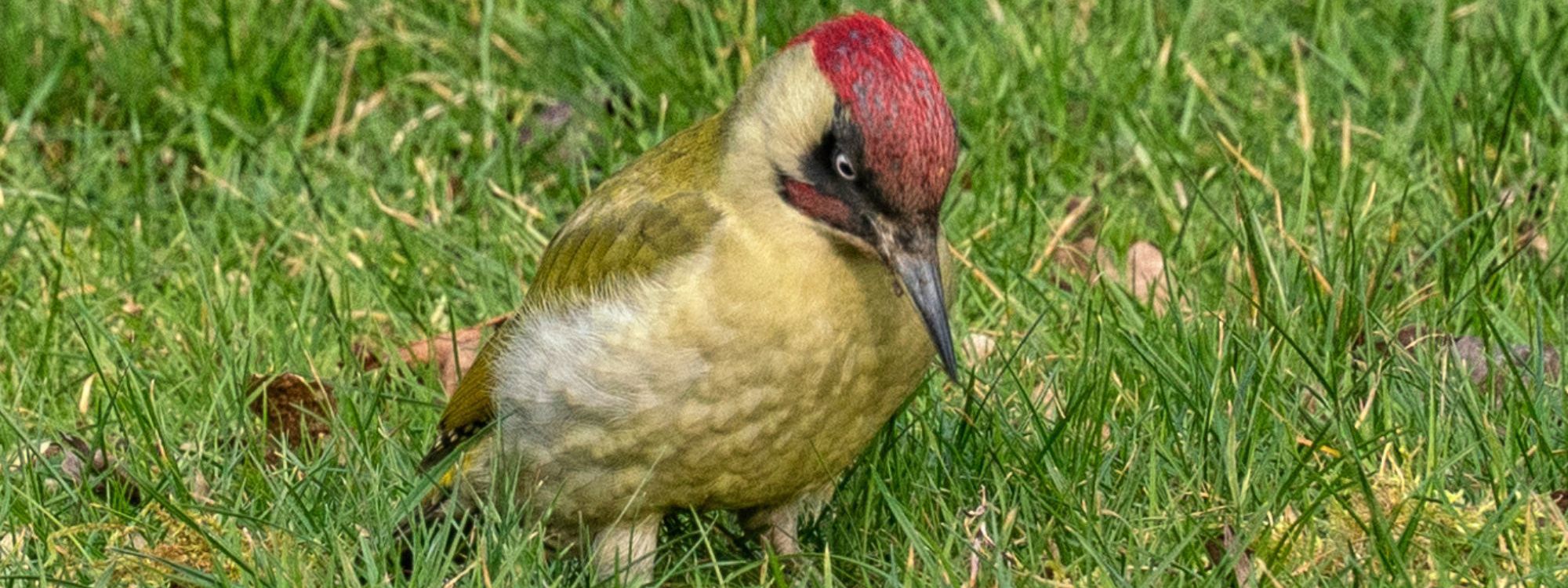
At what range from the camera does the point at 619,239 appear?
3.56m

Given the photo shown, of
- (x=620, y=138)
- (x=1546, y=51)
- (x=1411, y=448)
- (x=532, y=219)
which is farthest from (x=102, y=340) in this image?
(x=1546, y=51)

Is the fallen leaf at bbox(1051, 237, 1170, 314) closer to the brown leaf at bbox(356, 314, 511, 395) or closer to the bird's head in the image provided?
the brown leaf at bbox(356, 314, 511, 395)

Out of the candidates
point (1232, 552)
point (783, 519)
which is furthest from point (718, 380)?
point (1232, 552)

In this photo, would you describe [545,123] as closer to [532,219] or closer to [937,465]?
[532,219]

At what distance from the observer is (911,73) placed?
10.1ft

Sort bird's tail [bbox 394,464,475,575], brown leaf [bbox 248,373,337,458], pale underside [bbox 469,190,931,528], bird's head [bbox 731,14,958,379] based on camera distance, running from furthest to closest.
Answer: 1. brown leaf [bbox 248,373,337,458]
2. bird's tail [bbox 394,464,475,575]
3. pale underside [bbox 469,190,931,528]
4. bird's head [bbox 731,14,958,379]

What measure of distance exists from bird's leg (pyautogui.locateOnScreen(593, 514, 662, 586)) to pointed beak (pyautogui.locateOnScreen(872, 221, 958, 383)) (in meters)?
0.62

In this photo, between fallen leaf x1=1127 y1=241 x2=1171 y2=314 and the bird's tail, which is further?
fallen leaf x1=1127 y1=241 x2=1171 y2=314

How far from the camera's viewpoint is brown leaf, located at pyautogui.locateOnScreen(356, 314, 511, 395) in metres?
4.44

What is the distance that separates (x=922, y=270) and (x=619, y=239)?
1.91 ft

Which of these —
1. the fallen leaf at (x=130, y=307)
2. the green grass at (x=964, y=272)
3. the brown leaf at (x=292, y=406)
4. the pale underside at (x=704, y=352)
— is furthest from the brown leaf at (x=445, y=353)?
the pale underside at (x=704, y=352)

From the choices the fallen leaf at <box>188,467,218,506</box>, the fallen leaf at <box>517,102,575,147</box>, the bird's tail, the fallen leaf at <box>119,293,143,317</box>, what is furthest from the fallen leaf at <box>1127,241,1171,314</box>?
the fallen leaf at <box>119,293,143,317</box>

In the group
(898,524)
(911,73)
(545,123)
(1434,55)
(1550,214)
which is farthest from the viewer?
(545,123)

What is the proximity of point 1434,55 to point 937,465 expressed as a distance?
226 cm
